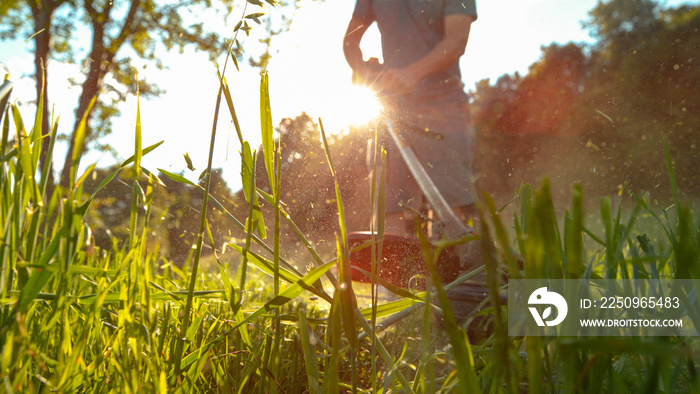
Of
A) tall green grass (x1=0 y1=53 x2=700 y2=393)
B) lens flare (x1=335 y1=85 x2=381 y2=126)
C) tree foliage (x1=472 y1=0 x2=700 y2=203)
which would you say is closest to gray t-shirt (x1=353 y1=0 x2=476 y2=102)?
tree foliage (x1=472 y1=0 x2=700 y2=203)

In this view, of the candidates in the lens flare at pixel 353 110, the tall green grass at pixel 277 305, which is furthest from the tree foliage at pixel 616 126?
the tall green grass at pixel 277 305

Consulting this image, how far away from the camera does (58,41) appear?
80.8 inches

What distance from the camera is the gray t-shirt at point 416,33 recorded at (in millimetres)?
2273

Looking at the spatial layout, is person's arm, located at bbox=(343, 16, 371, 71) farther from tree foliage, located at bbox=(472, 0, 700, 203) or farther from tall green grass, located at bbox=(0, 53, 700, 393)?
tall green grass, located at bbox=(0, 53, 700, 393)

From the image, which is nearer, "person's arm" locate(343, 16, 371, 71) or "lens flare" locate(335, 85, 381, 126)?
"lens flare" locate(335, 85, 381, 126)

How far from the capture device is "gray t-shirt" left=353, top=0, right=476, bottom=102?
7.46ft

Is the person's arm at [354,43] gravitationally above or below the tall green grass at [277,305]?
above

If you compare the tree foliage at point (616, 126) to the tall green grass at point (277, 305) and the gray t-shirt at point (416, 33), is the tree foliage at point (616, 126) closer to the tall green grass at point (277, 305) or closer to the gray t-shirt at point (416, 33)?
the gray t-shirt at point (416, 33)

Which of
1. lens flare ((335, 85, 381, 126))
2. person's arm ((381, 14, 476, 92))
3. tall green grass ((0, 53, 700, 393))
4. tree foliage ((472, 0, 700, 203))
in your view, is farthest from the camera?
tree foliage ((472, 0, 700, 203))

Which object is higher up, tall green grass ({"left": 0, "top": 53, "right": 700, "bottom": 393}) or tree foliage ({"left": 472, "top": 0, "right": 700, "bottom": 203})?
tree foliage ({"left": 472, "top": 0, "right": 700, "bottom": 203})

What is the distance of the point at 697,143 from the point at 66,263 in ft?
11.7

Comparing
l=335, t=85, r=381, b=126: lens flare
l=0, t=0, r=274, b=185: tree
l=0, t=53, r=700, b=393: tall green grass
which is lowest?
l=0, t=53, r=700, b=393: tall green grass

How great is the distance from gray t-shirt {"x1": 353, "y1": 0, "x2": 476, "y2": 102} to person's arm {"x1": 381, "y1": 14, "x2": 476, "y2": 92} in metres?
0.05

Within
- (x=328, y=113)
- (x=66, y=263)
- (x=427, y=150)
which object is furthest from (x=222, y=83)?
(x=427, y=150)
